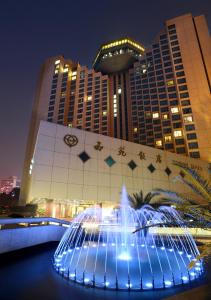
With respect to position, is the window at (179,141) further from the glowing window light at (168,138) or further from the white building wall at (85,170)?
the white building wall at (85,170)

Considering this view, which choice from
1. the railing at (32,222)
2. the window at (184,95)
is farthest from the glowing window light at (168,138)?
the railing at (32,222)

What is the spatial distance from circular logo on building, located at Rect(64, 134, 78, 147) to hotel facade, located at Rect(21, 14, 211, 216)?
26735mm

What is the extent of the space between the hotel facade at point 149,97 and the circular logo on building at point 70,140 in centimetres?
2674

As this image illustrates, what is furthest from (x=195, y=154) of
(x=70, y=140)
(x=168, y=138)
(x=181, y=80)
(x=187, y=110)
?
(x=70, y=140)

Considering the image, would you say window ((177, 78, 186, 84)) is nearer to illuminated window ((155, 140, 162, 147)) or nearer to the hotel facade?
the hotel facade

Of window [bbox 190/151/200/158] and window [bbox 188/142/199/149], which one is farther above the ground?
window [bbox 188/142/199/149]

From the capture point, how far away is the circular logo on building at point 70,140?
3042 centimetres

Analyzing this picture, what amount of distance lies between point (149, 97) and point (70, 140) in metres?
46.3

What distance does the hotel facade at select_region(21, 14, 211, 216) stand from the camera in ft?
188

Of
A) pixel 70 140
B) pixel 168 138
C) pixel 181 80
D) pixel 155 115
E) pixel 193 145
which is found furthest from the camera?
pixel 155 115

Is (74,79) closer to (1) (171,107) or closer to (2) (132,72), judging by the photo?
(2) (132,72)

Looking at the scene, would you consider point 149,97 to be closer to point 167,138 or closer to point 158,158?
point 167,138

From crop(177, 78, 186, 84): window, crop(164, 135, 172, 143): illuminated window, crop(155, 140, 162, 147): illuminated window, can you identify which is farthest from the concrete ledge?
crop(177, 78, 186, 84): window

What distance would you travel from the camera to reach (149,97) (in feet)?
224
